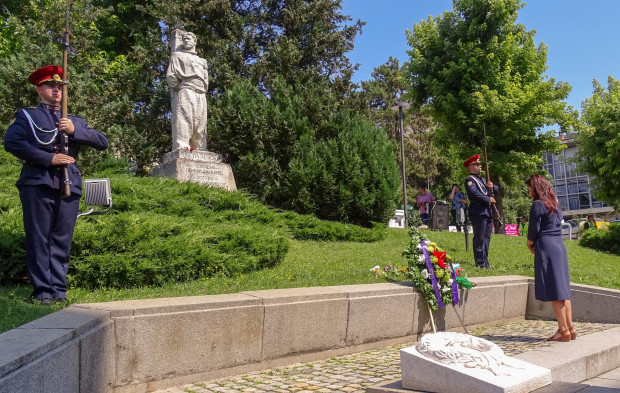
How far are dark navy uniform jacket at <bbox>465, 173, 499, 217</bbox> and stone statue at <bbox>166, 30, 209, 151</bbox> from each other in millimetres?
7137

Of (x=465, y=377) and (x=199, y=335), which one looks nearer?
(x=465, y=377)

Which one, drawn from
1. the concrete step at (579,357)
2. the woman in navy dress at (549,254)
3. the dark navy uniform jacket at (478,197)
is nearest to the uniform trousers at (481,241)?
the dark navy uniform jacket at (478,197)

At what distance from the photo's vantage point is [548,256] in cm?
623

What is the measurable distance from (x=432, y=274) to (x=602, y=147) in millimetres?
22648

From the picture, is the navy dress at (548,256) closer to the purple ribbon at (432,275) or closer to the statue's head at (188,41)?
the purple ribbon at (432,275)

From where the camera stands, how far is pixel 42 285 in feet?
15.3

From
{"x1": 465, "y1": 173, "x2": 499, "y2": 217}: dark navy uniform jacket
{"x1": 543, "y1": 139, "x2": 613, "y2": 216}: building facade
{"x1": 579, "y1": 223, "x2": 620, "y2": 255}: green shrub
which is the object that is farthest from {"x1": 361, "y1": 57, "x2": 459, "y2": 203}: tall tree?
{"x1": 543, "y1": 139, "x2": 613, "y2": 216}: building facade

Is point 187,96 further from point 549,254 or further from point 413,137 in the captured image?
point 413,137

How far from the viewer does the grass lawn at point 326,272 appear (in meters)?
4.92

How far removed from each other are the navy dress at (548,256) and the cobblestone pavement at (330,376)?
0.60 meters

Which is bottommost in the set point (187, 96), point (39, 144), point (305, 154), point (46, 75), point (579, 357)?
point (579, 357)

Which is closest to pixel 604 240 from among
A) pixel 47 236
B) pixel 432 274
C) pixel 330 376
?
pixel 432 274

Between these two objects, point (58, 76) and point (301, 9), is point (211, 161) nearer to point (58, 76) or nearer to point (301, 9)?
point (58, 76)

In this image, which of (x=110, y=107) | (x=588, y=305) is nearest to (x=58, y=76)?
(x=588, y=305)
